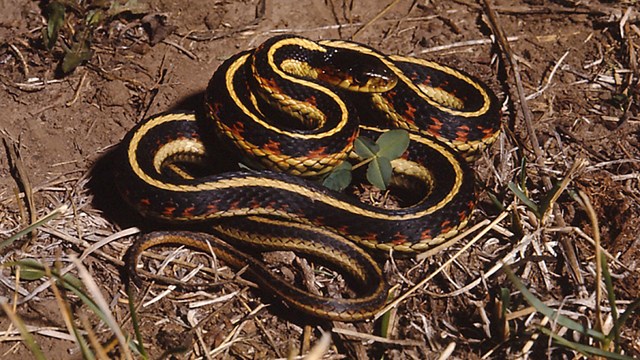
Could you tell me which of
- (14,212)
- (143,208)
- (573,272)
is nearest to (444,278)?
(573,272)

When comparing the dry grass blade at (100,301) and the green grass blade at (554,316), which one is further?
the green grass blade at (554,316)

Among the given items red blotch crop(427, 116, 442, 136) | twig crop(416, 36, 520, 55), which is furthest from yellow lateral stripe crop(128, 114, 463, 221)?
twig crop(416, 36, 520, 55)

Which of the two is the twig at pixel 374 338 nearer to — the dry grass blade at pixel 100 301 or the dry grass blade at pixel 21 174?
the dry grass blade at pixel 100 301

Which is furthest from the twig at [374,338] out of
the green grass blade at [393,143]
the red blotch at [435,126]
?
the red blotch at [435,126]

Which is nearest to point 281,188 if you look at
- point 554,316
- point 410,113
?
point 410,113

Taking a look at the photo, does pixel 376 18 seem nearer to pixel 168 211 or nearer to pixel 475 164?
pixel 475 164

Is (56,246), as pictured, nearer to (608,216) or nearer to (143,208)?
(143,208)

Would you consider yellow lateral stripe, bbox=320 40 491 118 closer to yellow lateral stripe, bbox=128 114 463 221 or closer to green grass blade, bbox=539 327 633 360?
yellow lateral stripe, bbox=128 114 463 221
